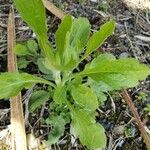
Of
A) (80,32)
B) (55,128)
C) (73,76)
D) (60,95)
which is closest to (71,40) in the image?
(80,32)

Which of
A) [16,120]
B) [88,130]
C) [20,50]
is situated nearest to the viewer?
[88,130]

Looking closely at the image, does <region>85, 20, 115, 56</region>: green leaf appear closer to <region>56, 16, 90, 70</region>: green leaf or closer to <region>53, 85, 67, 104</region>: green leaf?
<region>56, 16, 90, 70</region>: green leaf

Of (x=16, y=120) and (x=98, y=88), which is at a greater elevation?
(x=98, y=88)

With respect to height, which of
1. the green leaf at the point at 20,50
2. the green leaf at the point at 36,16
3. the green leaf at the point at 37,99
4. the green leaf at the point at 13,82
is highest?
the green leaf at the point at 36,16

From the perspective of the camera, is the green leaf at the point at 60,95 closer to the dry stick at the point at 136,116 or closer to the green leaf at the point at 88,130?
the green leaf at the point at 88,130

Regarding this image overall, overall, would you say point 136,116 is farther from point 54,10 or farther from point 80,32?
point 54,10

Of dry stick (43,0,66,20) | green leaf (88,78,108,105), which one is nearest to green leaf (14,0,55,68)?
green leaf (88,78,108,105)

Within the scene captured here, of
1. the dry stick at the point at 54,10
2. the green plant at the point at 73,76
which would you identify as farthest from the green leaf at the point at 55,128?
the dry stick at the point at 54,10
